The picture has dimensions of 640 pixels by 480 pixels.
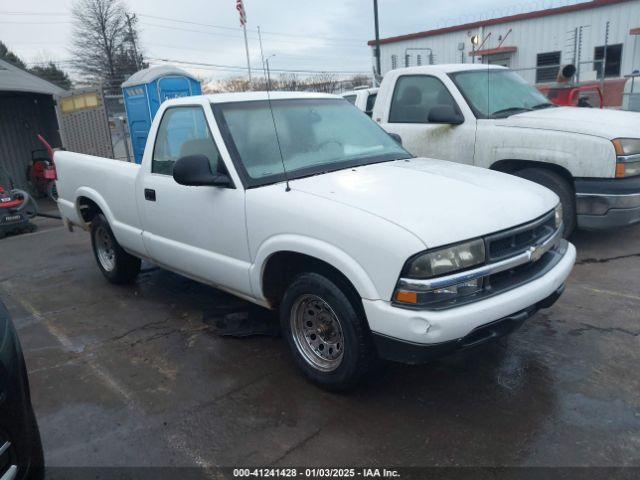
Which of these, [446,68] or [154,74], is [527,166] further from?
[154,74]

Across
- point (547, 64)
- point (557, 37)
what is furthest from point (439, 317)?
point (557, 37)

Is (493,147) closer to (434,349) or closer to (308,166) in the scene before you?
(308,166)

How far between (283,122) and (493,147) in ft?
9.48

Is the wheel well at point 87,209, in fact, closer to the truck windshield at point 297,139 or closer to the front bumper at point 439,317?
the truck windshield at point 297,139

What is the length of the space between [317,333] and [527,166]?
3.68 metres

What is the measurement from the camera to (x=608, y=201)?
5.44 m

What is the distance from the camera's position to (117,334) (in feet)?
15.0

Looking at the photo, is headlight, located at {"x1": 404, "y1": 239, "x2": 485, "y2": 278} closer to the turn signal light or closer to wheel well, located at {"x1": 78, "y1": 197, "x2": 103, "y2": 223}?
the turn signal light

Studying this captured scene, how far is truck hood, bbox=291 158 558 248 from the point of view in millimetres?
2887

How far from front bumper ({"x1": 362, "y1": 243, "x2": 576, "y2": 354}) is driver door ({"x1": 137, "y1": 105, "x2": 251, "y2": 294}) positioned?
1188 millimetres

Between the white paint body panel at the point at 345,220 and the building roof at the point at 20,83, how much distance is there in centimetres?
882

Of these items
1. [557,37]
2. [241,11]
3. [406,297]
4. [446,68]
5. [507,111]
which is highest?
[557,37]

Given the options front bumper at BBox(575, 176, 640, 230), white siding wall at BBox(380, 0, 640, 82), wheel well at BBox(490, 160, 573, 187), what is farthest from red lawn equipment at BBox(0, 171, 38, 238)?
white siding wall at BBox(380, 0, 640, 82)

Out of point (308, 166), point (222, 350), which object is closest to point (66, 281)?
point (222, 350)
